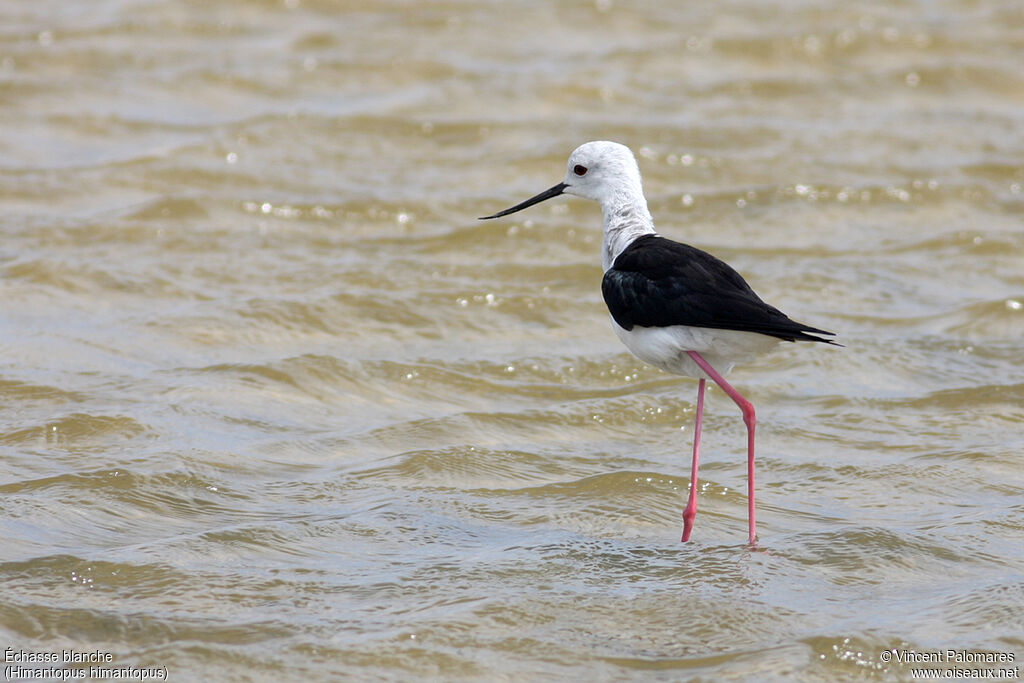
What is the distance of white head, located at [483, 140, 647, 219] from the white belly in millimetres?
708

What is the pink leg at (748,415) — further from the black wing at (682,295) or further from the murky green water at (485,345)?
the black wing at (682,295)

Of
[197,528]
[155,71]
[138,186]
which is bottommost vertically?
[197,528]

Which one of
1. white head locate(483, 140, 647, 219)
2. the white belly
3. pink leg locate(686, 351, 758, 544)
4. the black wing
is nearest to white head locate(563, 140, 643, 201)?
white head locate(483, 140, 647, 219)

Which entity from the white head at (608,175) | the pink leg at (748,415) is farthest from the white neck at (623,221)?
the pink leg at (748,415)

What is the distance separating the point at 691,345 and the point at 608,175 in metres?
1.10

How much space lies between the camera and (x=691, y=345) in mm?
5035

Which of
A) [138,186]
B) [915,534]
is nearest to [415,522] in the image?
[915,534]

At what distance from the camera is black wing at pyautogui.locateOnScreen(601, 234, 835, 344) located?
4688 millimetres

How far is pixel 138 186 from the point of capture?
9.35 metres

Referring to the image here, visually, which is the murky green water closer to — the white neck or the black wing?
the black wing

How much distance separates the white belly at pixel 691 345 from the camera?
489cm

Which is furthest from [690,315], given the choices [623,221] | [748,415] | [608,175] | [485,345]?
[485,345]

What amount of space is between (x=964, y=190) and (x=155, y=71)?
6.52 meters

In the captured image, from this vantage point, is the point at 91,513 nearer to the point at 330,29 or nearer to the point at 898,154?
the point at 898,154
